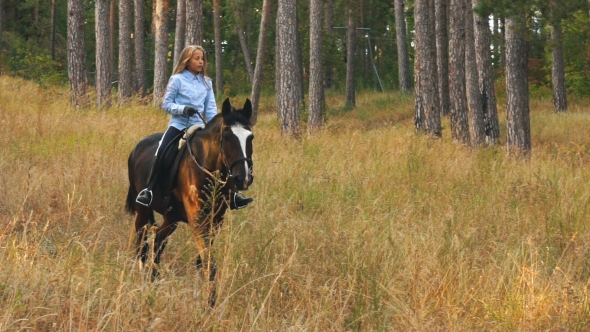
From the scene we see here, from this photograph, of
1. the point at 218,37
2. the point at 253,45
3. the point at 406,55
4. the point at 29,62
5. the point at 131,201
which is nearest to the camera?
the point at 131,201

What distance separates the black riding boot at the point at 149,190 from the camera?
7.78 m

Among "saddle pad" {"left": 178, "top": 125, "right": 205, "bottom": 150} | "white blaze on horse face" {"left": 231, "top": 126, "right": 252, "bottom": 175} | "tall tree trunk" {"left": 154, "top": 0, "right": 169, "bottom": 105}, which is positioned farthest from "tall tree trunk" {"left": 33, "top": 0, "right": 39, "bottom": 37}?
"white blaze on horse face" {"left": 231, "top": 126, "right": 252, "bottom": 175}

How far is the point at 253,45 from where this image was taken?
59312mm

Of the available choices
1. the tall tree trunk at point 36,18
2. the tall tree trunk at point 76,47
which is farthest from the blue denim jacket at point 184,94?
the tall tree trunk at point 36,18

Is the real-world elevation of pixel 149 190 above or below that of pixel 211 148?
below

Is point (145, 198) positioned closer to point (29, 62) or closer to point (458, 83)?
point (458, 83)

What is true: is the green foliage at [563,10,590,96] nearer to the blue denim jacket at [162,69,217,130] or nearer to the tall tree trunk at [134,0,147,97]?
the tall tree trunk at [134,0,147,97]

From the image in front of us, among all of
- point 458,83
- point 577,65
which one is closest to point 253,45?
point 577,65

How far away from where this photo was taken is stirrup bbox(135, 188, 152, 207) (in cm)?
778

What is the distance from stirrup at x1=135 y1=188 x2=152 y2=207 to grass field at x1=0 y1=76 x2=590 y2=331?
0.43 meters

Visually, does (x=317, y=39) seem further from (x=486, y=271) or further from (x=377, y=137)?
(x=486, y=271)

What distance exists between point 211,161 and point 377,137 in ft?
33.1

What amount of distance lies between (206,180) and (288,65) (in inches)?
506

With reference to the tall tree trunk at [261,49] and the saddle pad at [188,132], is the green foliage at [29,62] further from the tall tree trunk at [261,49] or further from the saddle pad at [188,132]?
the saddle pad at [188,132]
